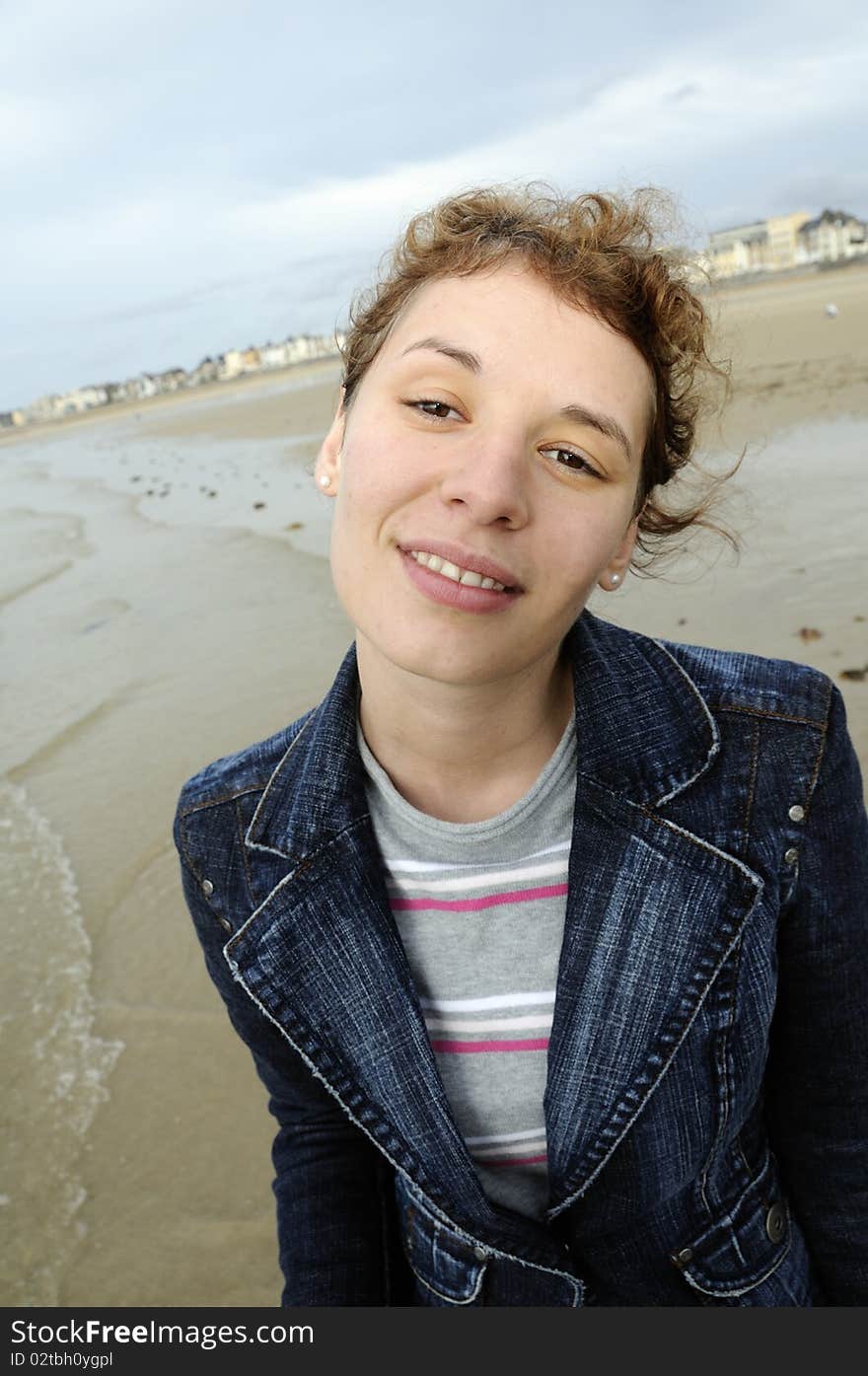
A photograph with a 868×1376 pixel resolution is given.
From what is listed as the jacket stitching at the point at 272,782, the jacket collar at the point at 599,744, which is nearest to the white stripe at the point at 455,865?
the jacket collar at the point at 599,744

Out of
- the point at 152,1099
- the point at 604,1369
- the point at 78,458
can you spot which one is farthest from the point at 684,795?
the point at 78,458

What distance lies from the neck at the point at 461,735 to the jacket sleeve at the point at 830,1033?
0.50m

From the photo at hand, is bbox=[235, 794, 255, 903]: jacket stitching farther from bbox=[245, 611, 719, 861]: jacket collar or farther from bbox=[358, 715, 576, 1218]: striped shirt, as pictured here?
bbox=[358, 715, 576, 1218]: striped shirt

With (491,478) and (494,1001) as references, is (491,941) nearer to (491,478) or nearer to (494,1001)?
(494,1001)

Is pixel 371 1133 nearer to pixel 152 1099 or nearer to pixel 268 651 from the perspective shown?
pixel 152 1099

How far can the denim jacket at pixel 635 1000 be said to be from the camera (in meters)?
1.71

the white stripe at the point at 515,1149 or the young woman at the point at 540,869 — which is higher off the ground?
the young woman at the point at 540,869

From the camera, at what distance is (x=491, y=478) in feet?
5.37

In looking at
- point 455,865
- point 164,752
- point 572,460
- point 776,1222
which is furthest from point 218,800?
point 164,752

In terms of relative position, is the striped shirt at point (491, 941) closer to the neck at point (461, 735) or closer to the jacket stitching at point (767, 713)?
the neck at point (461, 735)

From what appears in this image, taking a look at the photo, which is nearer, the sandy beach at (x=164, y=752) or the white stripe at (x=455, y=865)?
the white stripe at (x=455, y=865)

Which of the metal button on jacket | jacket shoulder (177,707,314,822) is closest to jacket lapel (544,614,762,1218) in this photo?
the metal button on jacket

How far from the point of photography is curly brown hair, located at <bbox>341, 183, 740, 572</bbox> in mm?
1748

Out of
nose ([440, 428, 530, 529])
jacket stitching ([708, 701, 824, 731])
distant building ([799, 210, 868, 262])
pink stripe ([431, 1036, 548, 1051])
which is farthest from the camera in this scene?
distant building ([799, 210, 868, 262])
